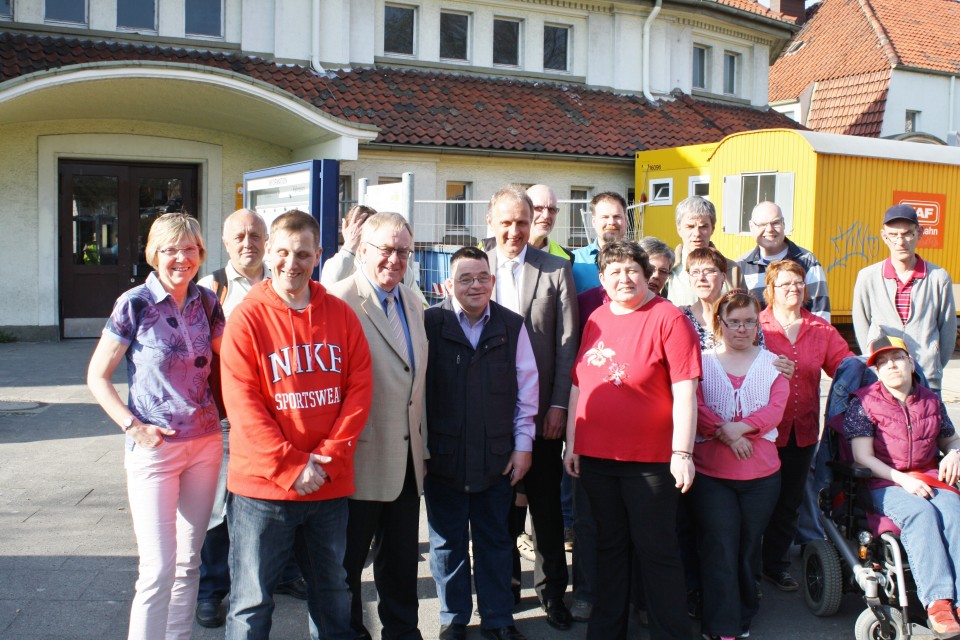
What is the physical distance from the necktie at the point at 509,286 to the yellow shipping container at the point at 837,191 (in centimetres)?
1044

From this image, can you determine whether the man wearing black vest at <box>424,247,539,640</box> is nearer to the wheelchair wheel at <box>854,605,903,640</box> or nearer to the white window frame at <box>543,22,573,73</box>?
the wheelchair wheel at <box>854,605,903,640</box>

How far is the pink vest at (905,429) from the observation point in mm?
4375

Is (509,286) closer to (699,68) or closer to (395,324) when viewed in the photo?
(395,324)

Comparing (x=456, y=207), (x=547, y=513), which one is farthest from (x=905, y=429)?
(x=456, y=207)

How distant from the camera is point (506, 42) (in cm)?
1880

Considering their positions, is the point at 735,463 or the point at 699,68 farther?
the point at 699,68

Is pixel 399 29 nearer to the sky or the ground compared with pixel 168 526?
nearer to the sky

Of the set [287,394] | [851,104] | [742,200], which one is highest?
[851,104]

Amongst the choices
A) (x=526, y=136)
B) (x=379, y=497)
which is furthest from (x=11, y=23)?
(x=379, y=497)

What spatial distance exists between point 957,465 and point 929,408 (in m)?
0.31

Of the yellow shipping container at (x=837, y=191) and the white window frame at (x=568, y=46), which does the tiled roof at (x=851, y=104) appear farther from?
the yellow shipping container at (x=837, y=191)

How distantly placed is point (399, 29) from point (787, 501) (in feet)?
48.4

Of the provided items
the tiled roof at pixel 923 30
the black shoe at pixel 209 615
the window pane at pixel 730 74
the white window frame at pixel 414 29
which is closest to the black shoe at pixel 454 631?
the black shoe at pixel 209 615

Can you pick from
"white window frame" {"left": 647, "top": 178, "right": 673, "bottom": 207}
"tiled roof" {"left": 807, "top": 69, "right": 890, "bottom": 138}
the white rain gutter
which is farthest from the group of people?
"tiled roof" {"left": 807, "top": 69, "right": 890, "bottom": 138}
